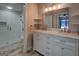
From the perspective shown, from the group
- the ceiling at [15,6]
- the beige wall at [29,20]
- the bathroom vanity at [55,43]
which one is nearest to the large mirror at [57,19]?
the bathroom vanity at [55,43]

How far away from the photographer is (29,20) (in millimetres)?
1848

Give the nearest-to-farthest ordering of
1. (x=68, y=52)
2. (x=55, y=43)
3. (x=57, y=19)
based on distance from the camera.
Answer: (x=68, y=52), (x=55, y=43), (x=57, y=19)

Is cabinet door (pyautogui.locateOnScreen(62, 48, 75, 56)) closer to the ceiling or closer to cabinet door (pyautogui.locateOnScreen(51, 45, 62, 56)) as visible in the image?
cabinet door (pyautogui.locateOnScreen(51, 45, 62, 56))

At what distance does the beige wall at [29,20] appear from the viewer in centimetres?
179

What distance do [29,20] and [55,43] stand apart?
0.52 m

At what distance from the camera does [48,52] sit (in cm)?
183

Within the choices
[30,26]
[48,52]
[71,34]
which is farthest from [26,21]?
[71,34]

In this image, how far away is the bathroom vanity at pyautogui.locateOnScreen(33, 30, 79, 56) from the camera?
168 cm

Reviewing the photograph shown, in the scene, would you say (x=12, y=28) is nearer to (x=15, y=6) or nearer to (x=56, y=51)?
(x=15, y=6)

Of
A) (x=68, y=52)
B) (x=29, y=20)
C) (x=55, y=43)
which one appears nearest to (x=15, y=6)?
(x=29, y=20)

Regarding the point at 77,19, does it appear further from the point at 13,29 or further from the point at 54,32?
the point at 13,29

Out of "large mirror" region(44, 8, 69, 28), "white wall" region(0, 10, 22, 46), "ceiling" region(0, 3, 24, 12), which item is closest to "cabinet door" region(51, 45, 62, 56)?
"large mirror" region(44, 8, 69, 28)

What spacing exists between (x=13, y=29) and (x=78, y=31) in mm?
940

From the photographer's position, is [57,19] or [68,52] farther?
[57,19]
